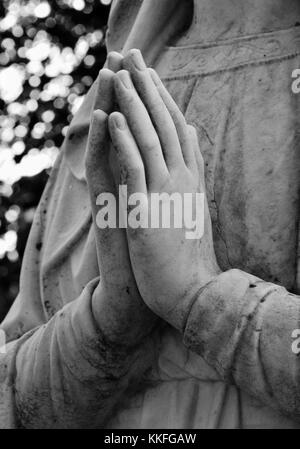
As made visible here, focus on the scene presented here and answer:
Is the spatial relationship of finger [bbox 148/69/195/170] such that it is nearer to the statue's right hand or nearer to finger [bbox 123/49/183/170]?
finger [bbox 123/49/183/170]

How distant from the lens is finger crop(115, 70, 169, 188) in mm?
3088

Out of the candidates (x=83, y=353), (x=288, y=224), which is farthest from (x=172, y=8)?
(x=83, y=353)

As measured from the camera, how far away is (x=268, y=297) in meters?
2.93

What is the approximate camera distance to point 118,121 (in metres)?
3.11

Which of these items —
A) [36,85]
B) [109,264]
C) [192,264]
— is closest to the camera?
[192,264]

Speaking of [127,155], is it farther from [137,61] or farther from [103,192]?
[137,61]

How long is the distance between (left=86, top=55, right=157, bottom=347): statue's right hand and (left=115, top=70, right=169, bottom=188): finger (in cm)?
4

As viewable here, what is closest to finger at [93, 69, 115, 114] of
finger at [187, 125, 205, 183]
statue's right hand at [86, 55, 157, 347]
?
statue's right hand at [86, 55, 157, 347]

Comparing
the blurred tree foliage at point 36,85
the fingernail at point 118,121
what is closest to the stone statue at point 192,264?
the fingernail at point 118,121

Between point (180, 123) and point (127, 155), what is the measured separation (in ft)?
0.65

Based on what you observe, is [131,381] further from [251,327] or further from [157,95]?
[157,95]

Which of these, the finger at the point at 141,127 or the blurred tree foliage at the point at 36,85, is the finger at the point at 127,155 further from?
the blurred tree foliage at the point at 36,85

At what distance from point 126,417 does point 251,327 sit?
61 cm

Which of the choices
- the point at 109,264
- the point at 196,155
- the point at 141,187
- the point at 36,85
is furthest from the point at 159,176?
the point at 36,85
